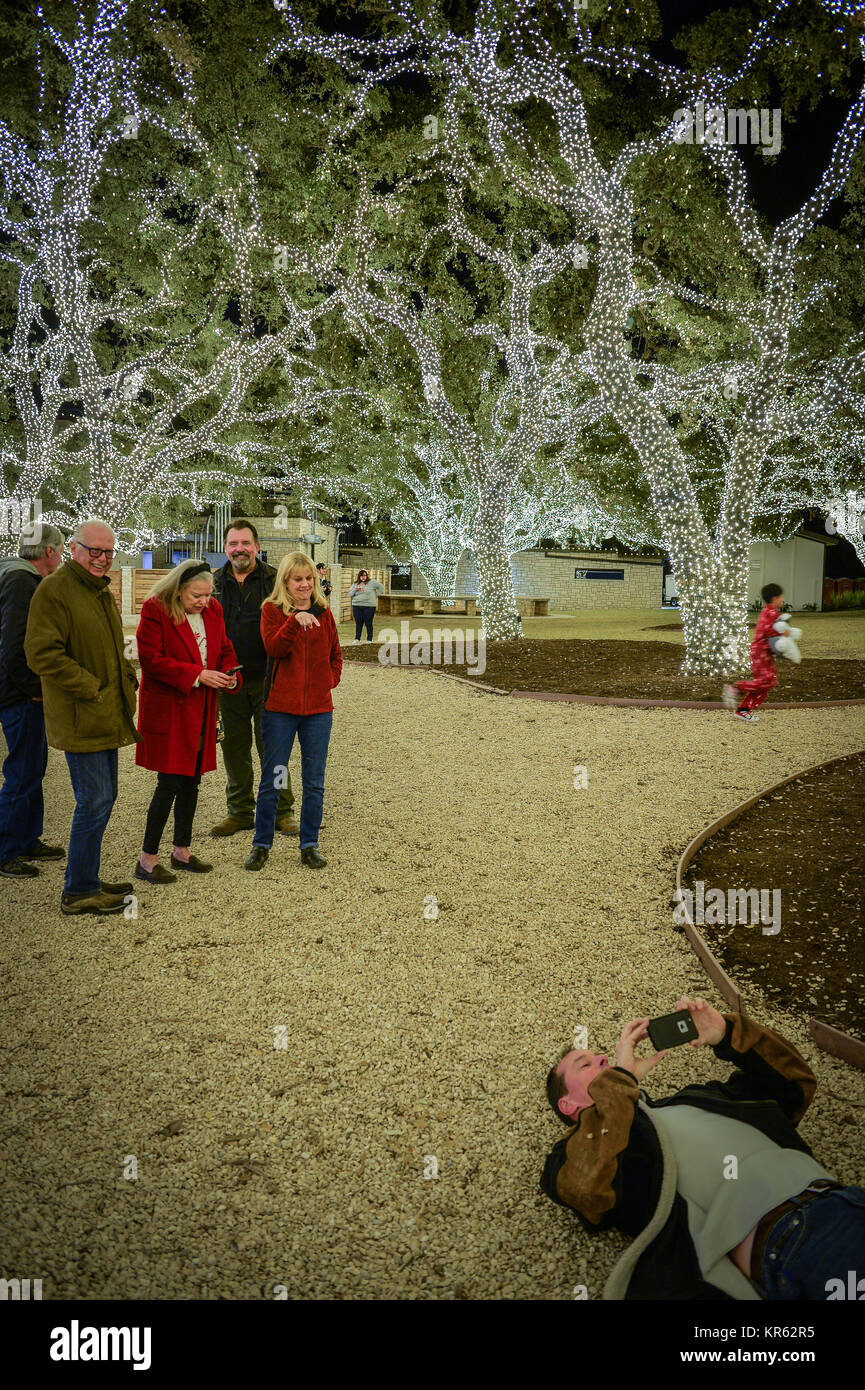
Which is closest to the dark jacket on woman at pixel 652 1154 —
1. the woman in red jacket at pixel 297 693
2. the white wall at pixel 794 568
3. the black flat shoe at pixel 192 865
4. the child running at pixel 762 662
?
the woman in red jacket at pixel 297 693

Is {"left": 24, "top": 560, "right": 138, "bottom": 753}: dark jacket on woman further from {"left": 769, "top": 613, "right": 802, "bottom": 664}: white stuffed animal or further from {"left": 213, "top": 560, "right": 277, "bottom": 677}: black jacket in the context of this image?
{"left": 769, "top": 613, "right": 802, "bottom": 664}: white stuffed animal

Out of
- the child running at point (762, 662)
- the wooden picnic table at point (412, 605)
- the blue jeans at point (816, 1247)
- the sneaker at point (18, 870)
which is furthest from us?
the wooden picnic table at point (412, 605)

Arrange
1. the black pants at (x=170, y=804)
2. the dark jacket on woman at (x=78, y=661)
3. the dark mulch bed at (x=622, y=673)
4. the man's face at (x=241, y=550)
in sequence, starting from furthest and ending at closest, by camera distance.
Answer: the dark mulch bed at (x=622, y=673), the man's face at (x=241, y=550), the black pants at (x=170, y=804), the dark jacket on woman at (x=78, y=661)

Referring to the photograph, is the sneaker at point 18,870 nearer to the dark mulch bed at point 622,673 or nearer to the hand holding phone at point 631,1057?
the hand holding phone at point 631,1057

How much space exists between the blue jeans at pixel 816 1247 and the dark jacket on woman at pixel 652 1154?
167mm

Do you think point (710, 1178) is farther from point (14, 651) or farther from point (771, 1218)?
point (14, 651)

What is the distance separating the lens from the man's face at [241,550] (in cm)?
621

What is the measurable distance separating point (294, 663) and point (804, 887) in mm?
3393

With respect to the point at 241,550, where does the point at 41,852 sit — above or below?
below

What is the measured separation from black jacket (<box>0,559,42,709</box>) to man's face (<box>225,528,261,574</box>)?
1422 mm

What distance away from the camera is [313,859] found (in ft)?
18.2

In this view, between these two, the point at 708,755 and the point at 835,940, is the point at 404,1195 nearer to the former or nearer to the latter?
the point at 835,940

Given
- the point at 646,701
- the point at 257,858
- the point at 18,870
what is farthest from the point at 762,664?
the point at 18,870

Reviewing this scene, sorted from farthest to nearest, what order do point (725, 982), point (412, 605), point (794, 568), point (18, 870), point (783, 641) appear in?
point (794, 568) < point (412, 605) < point (783, 641) < point (18, 870) < point (725, 982)
